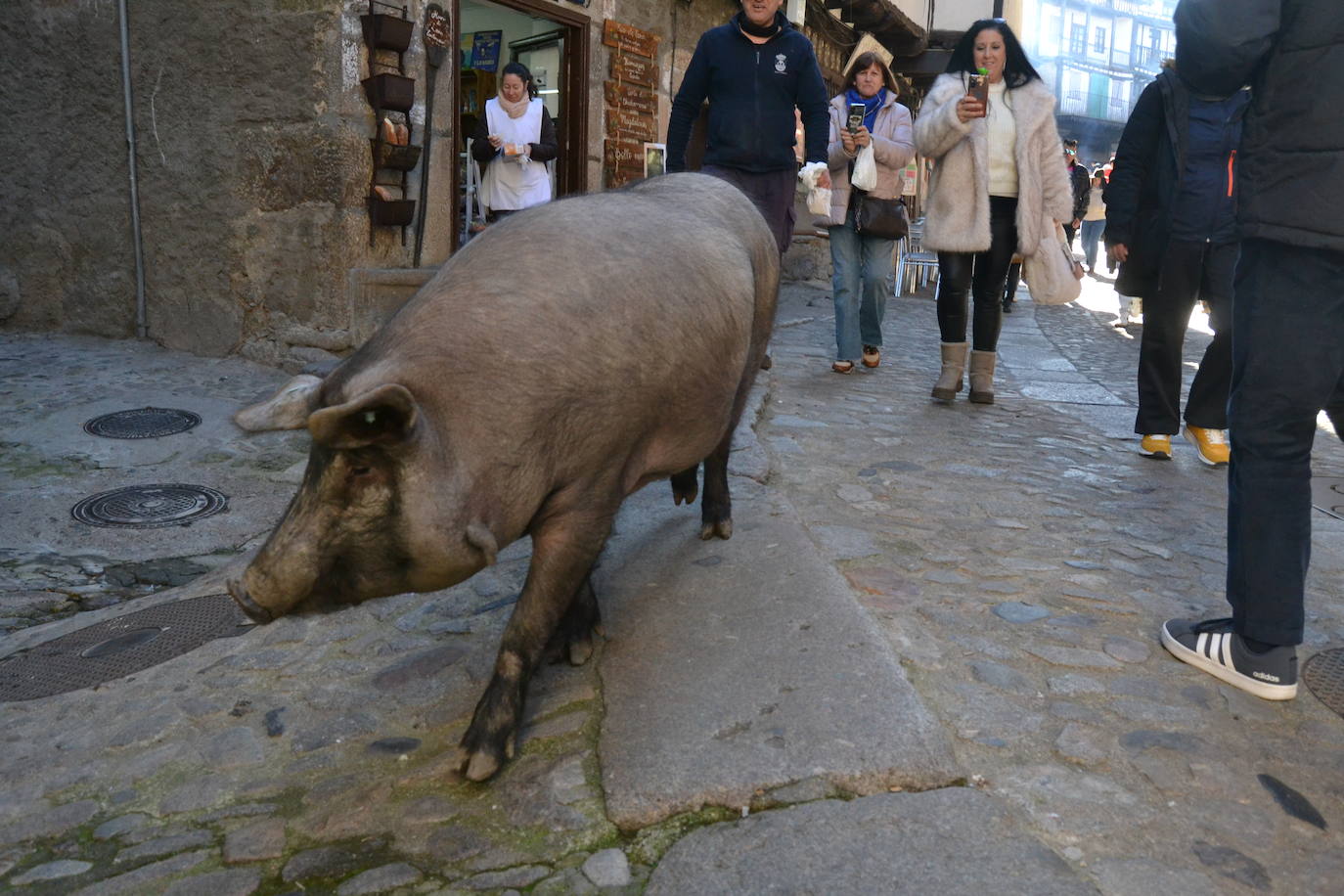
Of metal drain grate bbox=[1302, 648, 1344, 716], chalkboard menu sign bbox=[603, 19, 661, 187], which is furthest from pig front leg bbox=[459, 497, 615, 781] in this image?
chalkboard menu sign bbox=[603, 19, 661, 187]

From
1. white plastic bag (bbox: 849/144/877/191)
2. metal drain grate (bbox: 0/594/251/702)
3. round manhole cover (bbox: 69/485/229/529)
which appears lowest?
metal drain grate (bbox: 0/594/251/702)

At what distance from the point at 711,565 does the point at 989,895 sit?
177 cm

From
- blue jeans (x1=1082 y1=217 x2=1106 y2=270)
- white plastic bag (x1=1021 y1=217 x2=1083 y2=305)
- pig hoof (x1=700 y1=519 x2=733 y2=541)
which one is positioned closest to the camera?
pig hoof (x1=700 y1=519 x2=733 y2=541)

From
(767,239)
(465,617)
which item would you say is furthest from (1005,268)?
(465,617)

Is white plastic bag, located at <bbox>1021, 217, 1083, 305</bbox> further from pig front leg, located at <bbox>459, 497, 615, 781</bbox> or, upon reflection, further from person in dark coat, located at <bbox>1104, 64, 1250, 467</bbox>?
pig front leg, located at <bbox>459, 497, 615, 781</bbox>

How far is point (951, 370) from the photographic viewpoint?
22.5 feet

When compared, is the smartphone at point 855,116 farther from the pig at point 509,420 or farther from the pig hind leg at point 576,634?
the pig hind leg at point 576,634

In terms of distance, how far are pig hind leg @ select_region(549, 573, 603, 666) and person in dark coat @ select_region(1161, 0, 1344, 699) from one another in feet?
5.71

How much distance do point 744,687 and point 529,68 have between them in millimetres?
8739

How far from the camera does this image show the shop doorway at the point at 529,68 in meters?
8.80

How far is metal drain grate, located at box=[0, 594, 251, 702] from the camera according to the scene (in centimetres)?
333

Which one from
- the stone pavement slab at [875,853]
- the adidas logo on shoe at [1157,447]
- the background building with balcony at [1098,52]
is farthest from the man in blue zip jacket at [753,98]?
the background building with balcony at [1098,52]

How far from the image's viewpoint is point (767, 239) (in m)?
3.89

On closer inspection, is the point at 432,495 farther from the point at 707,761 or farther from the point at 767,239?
the point at 767,239
